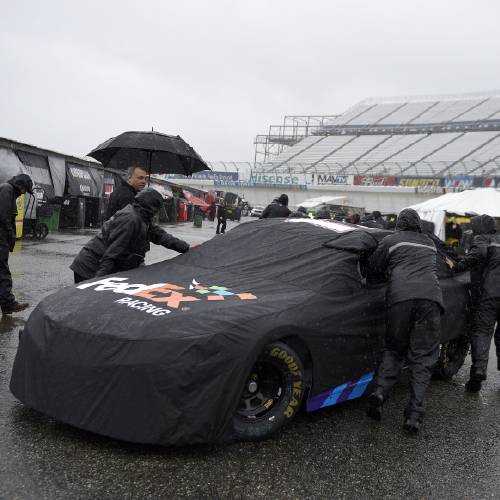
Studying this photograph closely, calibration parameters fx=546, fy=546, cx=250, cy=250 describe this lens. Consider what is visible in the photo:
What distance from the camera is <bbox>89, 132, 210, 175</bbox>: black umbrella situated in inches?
286

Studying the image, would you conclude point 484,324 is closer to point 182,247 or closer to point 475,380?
point 475,380

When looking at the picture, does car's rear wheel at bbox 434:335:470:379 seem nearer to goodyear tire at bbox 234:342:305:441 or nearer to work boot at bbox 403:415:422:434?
work boot at bbox 403:415:422:434

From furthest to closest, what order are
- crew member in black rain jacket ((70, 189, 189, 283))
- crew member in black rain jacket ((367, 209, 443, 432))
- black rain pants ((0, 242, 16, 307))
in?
black rain pants ((0, 242, 16, 307))
crew member in black rain jacket ((70, 189, 189, 283))
crew member in black rain jacket ((367, 209, 443, 432))

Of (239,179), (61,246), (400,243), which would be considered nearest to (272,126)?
(239,179)

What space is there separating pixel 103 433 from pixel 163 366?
0.47 m

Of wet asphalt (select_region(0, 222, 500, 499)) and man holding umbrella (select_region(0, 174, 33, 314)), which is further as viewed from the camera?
man holding umbrella (select_region(0, 174, 33, 314))

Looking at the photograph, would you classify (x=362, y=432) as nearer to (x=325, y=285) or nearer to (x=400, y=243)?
(x=325, y=285)

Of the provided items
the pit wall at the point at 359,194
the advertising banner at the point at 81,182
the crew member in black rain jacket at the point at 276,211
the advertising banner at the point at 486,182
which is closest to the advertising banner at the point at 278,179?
the pit wall at the point at 359,194

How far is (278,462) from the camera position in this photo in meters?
2.99

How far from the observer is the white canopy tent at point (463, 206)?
49.6 ft

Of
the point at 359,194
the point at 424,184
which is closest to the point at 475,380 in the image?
the point at 424,184

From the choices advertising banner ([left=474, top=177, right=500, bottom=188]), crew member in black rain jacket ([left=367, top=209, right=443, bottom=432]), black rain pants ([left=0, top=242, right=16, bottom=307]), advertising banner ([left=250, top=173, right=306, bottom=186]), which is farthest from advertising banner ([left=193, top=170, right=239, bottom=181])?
crew member in black rain jacket ([left=367, top=209, right=443, bottom=432])

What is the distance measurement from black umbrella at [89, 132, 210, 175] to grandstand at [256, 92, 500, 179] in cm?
3437

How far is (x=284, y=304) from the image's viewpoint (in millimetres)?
3336
